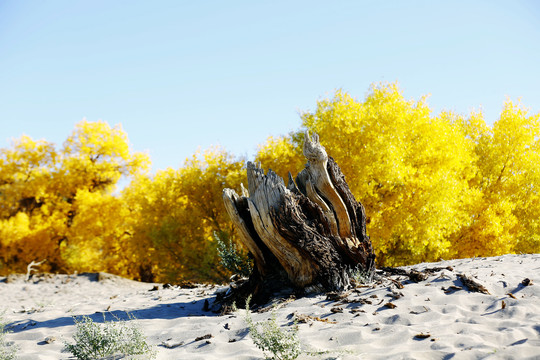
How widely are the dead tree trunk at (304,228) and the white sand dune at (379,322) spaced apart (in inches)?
19.6

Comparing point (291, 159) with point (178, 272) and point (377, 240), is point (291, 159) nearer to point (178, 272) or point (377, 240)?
point (377, 240)

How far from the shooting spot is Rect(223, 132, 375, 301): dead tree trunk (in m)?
6.54

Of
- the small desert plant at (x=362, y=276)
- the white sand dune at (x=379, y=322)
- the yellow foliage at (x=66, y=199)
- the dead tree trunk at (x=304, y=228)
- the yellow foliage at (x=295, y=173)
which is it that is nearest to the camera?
the white sand dune at (x=379, y=322)

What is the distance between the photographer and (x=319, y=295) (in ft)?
21.2

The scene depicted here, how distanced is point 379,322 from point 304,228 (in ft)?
6.26

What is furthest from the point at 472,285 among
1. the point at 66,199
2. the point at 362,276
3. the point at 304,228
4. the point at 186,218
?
the point at 66,199

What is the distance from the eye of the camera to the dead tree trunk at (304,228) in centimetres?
654

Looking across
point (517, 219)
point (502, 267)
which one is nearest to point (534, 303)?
point (502, 267)

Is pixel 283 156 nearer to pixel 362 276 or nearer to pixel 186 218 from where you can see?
pixel 186 218

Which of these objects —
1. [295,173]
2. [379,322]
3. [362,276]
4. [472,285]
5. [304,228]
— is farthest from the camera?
[295,173]

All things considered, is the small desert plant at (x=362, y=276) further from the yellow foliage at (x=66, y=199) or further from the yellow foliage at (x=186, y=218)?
the yellow foliage at (x=66, y=199)

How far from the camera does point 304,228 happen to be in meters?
6.56

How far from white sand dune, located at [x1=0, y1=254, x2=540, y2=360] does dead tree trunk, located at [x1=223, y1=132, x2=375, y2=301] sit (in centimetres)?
50

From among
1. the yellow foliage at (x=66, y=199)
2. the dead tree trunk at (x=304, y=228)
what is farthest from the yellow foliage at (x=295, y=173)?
the dead tree trunk at (x=304, y=228)
